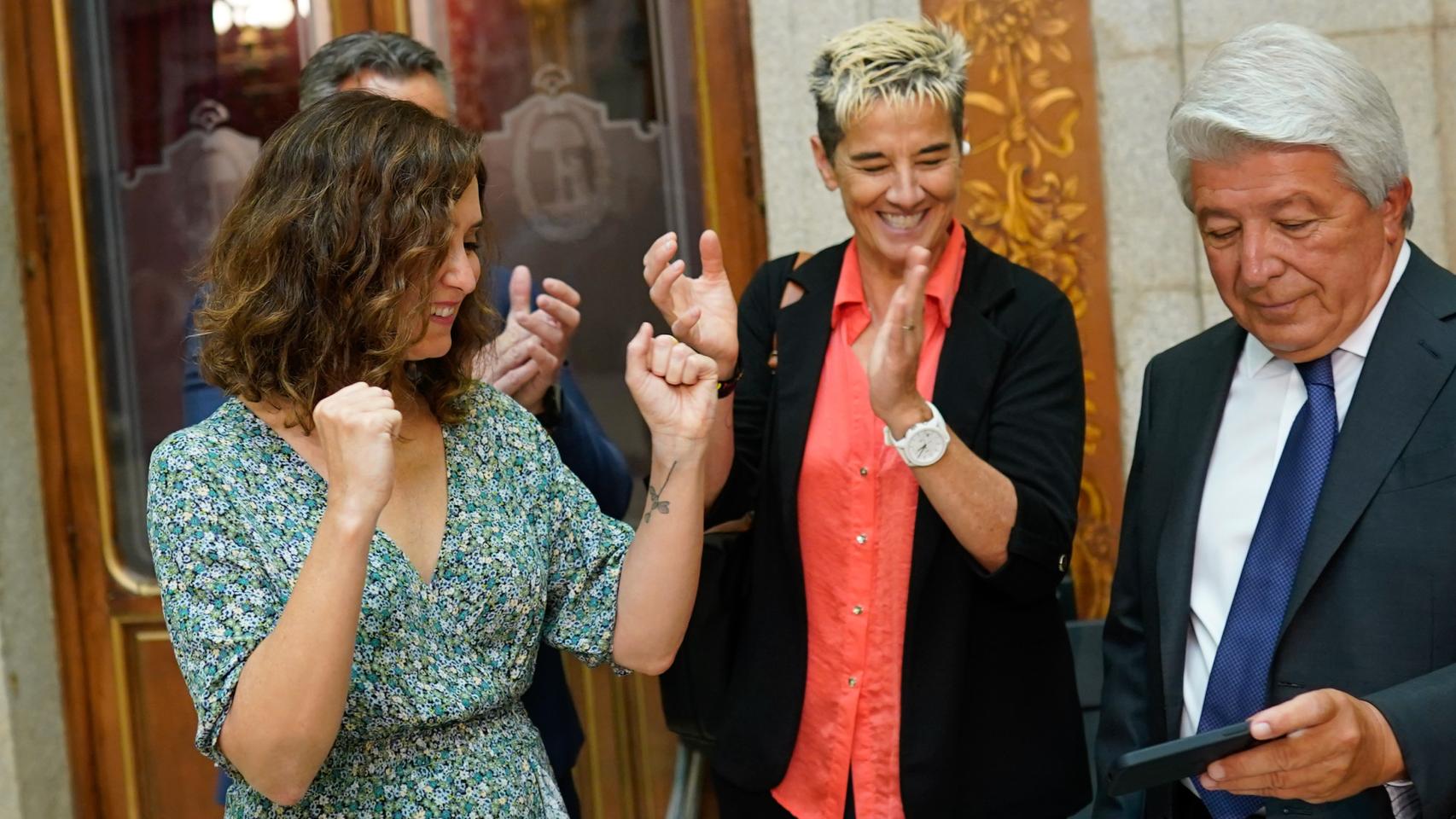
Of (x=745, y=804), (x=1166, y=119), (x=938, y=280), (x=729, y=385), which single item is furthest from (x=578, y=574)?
(x=1166, y=119)

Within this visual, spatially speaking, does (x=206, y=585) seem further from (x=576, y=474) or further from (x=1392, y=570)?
(x=1392, y=570)

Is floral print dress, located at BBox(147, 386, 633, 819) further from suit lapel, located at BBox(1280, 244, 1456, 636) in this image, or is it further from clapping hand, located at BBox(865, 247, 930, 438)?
suit lapel, located at BBox(1280, 244, 1456, 636)

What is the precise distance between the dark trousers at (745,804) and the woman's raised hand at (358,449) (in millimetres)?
1089

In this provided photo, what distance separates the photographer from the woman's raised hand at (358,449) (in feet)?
5.55

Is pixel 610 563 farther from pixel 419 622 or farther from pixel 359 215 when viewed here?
pixel 359 215

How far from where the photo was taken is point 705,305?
233cm

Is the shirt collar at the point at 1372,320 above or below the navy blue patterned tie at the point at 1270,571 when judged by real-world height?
above

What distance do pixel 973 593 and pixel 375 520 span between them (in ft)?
3.63

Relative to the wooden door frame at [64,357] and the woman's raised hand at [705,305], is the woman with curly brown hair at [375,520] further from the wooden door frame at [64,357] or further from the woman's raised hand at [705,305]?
the wooden door frame at [64,357]

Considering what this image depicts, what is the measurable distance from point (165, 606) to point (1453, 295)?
1.69 metres

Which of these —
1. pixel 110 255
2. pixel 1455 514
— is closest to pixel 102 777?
pixel 110 255

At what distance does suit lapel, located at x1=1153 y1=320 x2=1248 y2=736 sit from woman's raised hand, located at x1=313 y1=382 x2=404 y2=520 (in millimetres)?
1103

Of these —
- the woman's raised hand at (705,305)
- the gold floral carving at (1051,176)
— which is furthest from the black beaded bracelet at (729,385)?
the gold floral carving at (1051,176)

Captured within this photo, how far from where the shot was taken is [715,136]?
12.4 feet
